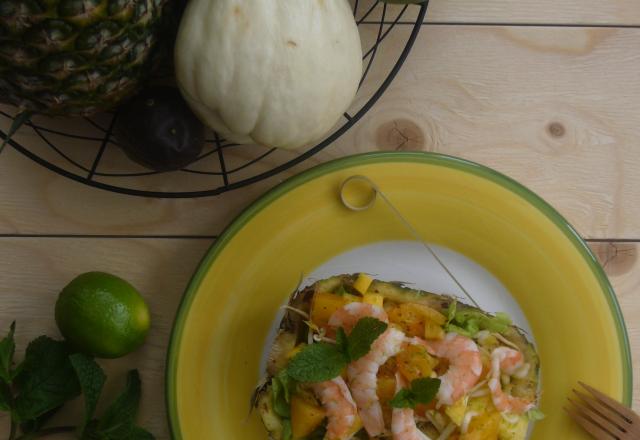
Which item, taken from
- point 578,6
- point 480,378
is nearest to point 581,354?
point 480,378

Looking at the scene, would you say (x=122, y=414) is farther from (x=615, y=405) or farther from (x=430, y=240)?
(x=615, y=405)

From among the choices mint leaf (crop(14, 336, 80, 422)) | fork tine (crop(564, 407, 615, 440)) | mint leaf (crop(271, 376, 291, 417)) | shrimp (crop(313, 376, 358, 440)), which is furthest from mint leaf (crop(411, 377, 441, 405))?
mint leaf (crop(14, 336, 80, 422))

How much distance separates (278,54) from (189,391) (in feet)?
2.00

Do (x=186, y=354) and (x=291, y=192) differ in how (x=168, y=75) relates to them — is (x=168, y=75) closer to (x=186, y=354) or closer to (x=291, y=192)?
(x=291, y=192)

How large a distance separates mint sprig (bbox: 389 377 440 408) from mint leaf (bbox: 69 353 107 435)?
19.9 inches

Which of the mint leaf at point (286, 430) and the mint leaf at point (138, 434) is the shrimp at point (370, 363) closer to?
the mint leaf at point (286, 430)

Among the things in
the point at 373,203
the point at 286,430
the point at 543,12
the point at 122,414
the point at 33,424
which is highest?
the point at 543,12

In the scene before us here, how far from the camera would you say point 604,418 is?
117 centimetres

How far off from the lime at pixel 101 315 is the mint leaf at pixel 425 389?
1.58ft

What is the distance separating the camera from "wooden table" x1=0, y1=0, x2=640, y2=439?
1236 millimetres

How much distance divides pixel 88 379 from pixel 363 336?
1.59 ft

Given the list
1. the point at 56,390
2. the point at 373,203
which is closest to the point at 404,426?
the point at 373,203

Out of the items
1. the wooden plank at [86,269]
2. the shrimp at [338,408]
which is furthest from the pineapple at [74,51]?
the shrimp at [338,408]

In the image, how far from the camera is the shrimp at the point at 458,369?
1.03 metres
